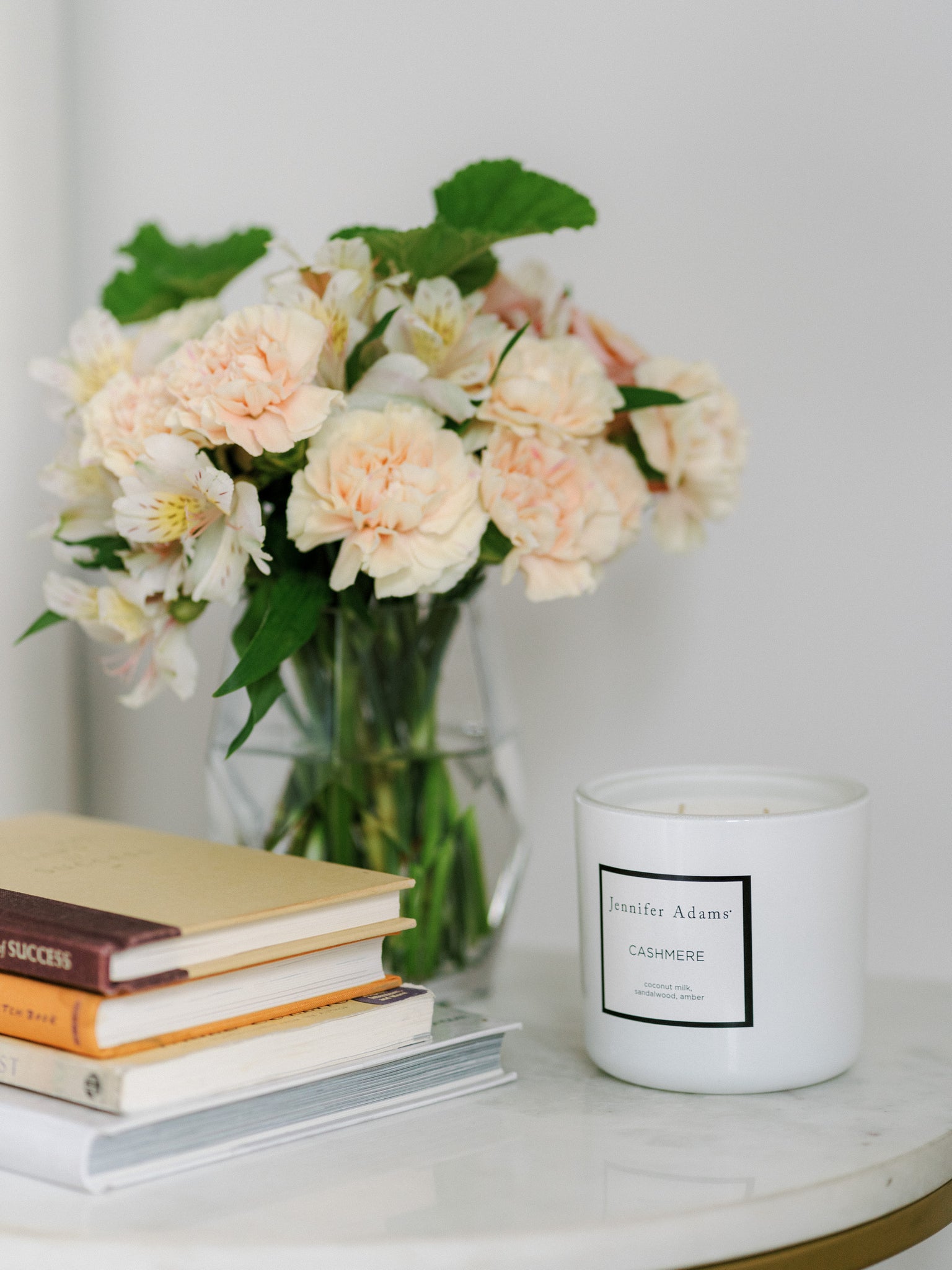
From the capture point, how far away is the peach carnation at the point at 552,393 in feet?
2.32

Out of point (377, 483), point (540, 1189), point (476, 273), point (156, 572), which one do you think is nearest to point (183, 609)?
point (156, 572)

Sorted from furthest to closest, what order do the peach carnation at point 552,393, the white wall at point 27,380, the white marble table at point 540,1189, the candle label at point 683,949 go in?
the white wall at point 27,380 < the peach carnation at point 552,393 < the candle label at point 683,949 < the white marble table at point 540,1189

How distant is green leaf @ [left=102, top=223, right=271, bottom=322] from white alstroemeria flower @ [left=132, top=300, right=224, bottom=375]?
3.0 inches

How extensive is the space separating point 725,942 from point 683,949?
2cm

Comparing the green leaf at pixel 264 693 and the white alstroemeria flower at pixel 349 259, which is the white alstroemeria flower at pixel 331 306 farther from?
the green leaf at pixel 264 693

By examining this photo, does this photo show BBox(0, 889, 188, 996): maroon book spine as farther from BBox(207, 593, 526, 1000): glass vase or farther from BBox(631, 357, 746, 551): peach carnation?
BBox(631, 357, 746, 551): peach carnation

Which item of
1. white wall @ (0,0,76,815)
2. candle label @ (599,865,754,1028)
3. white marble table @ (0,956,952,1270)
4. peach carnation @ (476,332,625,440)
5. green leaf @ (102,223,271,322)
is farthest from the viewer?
white wall @ (0,0,76,815)

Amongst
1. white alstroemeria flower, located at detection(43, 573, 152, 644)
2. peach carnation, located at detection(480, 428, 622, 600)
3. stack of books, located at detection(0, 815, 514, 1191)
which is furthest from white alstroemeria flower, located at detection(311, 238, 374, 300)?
stack of books, located at detection(0, 815, 514, 1191)

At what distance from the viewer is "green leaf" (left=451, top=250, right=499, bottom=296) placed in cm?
Answer: 76

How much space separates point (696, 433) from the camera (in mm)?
769

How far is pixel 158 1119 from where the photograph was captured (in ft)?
1.76

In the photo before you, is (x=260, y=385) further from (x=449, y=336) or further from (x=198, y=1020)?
(x=198, y=1020)

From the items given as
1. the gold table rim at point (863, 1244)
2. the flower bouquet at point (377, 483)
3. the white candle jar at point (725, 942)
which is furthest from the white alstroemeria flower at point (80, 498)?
the gold table rim at point (863, 1244)

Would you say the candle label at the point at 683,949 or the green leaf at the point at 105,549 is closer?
the candle label at the point at 683,949
